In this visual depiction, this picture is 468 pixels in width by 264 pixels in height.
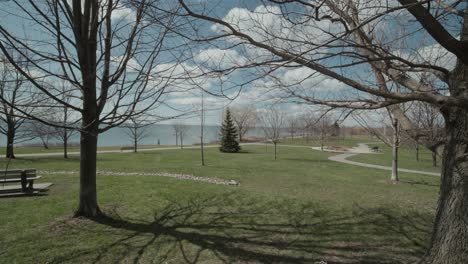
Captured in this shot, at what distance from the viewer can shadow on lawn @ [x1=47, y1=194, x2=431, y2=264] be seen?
13.5 ft

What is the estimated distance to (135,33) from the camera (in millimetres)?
4703

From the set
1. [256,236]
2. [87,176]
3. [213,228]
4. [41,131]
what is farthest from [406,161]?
[41,131]

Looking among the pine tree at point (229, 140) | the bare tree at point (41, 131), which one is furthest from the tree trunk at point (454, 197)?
the pine tree at point (229, 140)

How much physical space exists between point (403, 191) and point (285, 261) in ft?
29.0

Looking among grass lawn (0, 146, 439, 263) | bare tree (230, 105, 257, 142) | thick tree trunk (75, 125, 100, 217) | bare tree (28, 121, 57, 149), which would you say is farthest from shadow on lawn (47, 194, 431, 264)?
bare tree (230, 105, 257, 142)

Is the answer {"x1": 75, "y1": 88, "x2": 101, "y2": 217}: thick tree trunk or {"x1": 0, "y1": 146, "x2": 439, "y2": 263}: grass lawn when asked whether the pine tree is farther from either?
{"x1": 75, "y1": 88, "x2": 101, "y2": 217}: thick tree trunk

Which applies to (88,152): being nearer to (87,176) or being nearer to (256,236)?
(87,176)

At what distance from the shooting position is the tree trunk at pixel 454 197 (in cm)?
284

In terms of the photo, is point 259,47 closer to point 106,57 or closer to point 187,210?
point 106,57

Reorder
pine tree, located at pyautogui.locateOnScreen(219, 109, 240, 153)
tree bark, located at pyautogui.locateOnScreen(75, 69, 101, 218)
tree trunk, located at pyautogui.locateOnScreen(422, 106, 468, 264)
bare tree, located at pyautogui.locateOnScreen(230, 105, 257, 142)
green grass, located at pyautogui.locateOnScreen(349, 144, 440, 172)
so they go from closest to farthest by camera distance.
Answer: tree trunk, located at pyautogui.locateOnScreen(422, 106, 468, 264), tree bark, located at pyautogui.locateOnScreen(75, 69, 101, 218), green grass, located at pyautogui.locateOnScreen(349, 144, 440, 172), pine tree, located at pyautogui.locateOnScreen(219, 109, 240, 153), bare tree, located at pyautogui.locateOnScreen(230, 105, 257, 142)

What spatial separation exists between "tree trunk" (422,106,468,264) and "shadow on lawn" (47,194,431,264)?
4.30 ft

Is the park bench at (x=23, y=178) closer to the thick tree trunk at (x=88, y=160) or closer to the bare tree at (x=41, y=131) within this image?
the bare tree at (x=41, y=131)

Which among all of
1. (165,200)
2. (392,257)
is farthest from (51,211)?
(392,257)

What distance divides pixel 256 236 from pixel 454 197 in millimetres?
3188
